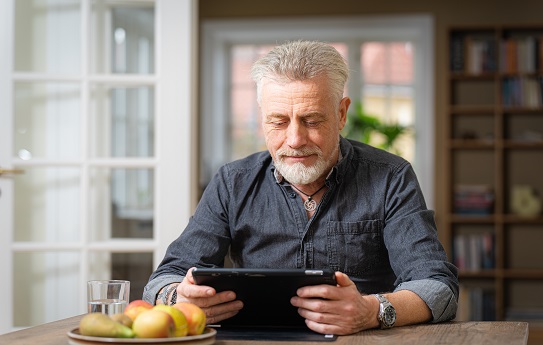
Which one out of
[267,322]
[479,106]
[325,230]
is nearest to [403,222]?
[325,230]

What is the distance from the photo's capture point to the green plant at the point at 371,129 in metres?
6.34

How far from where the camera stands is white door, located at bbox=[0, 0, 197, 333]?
3539mm

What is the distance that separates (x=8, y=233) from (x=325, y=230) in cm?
178

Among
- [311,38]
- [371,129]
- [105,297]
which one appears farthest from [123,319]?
[311,38]

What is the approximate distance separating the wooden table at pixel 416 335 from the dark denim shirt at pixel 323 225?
272mm

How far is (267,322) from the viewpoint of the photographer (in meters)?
1.83

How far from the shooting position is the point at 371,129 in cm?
643

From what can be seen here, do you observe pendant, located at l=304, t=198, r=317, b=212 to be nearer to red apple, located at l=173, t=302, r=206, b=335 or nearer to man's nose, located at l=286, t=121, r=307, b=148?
man's nose, located at l=286, t=121, r=307, b=148

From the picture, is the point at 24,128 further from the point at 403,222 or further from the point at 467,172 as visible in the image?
the point at 467,172

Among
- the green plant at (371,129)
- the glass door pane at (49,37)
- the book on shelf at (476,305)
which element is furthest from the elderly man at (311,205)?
the book on shelf at (476,305)

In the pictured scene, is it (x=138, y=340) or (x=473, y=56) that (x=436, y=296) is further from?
(x=473, y=56)

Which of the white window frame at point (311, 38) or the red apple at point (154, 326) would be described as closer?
the red apple at point (154, 326)

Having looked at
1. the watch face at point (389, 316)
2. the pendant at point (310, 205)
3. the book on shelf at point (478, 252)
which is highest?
the pendant at point (310, 205)

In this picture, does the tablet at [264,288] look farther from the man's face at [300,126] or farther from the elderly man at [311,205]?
the man's face at [300,126]
